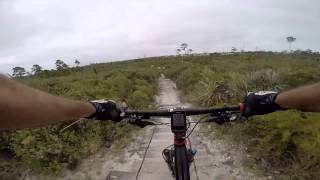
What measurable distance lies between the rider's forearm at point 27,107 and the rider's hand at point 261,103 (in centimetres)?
106

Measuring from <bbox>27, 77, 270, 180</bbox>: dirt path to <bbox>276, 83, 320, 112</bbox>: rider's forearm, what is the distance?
3.30 meters

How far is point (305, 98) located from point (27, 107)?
120 cm

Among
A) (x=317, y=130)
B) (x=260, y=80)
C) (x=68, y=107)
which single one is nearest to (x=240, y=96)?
(x=260, y=80)

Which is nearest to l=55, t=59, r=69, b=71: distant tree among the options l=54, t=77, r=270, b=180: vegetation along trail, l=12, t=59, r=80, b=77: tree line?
l=12, t=59, r=80, b=77: tree line

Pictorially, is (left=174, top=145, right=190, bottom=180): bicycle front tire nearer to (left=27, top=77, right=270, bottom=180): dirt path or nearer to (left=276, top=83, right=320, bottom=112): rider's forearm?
(left=276, top=83, right=320, bottom=112): rider's forearm

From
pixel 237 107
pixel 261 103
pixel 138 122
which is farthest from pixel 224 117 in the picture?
pixel 138 122

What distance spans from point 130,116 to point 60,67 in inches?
1273

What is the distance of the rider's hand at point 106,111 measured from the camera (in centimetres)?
218

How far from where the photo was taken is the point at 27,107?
→ 1.25 metres

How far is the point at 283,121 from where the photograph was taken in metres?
5.77

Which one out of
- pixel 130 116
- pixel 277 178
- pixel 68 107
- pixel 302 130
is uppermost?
pixel 68 107

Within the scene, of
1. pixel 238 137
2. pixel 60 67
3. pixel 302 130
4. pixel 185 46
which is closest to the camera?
pixel 302 130

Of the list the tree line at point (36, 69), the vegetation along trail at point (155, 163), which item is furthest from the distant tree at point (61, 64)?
the vegetation along trail at point (155, 163)

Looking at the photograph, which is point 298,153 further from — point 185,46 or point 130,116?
point 185,46
